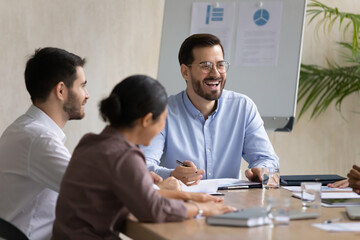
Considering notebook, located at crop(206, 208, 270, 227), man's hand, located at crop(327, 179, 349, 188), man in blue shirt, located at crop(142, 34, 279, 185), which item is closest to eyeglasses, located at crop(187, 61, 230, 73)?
man in blue shirt, located at crop(142, 34, 279, 185)

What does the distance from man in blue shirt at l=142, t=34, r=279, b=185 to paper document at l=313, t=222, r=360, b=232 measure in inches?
48.2

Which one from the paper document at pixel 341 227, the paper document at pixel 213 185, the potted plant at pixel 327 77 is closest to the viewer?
the paper document at pixel 341 227

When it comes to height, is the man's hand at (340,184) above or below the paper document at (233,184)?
above

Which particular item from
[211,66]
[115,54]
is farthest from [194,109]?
[115,54]

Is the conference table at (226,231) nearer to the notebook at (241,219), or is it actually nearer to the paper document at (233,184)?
the notebook at (241,219)

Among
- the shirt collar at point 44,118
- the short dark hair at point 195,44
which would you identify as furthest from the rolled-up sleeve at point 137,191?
the short dark hair at point 195,44

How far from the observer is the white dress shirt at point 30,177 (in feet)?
6.98

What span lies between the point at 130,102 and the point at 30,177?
25.3 inches

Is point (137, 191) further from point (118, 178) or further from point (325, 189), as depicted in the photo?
point (325, 189)

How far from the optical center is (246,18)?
4156 millimetres

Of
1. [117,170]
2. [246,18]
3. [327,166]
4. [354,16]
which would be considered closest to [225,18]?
[246,18]

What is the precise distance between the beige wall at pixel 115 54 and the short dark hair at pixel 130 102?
2.65 m

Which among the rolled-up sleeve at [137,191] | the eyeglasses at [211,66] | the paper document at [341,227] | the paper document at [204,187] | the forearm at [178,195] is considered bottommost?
the paper document at [204,187]

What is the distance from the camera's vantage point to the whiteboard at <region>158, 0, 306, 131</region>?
402cm
